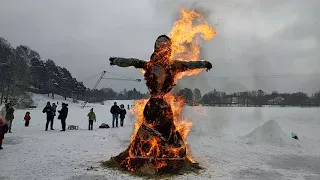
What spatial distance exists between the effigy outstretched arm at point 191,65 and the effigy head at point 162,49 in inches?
18.3

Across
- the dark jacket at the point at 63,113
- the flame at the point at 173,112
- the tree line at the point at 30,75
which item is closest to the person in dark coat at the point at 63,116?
the dark jacket at the point at 63,113

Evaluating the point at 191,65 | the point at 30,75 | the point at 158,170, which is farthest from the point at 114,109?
the point at 30,75

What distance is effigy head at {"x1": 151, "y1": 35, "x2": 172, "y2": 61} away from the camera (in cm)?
1055

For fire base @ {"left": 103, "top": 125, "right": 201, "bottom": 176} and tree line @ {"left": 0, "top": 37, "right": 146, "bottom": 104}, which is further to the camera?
tree line @ {"left": 0, "top": 37, "right": 146, "bottom": 104}

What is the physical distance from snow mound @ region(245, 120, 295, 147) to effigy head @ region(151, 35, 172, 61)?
10.3 metres

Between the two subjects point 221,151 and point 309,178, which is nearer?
point 309,178

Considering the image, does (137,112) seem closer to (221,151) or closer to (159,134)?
(159,134)

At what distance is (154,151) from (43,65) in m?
89.1

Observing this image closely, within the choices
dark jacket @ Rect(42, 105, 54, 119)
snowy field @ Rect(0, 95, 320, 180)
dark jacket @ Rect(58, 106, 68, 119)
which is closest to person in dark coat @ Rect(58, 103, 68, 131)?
dark jacket @ Rect(58, 106, 68, 119)

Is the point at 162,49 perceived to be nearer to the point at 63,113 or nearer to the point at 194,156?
the point at 194,156

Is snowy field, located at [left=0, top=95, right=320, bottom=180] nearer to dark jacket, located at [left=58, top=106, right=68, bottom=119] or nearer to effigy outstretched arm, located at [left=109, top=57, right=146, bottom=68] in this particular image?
dark jacket, located at [left=58, top=106, right=68, bottom=119]

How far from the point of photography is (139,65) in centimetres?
1087

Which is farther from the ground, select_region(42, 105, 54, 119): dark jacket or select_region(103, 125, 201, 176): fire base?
select_region(42, 105, 54, 119): dark jacket

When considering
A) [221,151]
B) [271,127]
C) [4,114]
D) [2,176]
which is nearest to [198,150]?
[221,151]
